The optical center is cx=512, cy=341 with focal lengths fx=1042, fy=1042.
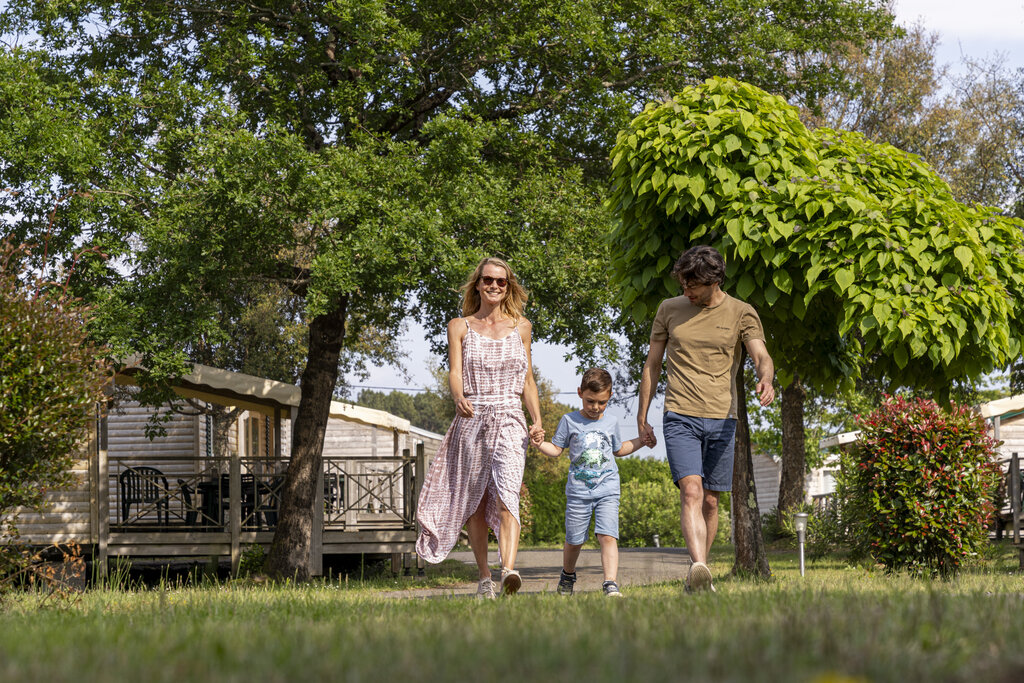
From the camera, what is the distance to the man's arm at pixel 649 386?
257 inches

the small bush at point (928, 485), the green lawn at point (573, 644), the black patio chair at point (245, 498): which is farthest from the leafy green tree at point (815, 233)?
the black patio chair at point (245, 498)

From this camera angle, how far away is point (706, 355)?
20.7 ft

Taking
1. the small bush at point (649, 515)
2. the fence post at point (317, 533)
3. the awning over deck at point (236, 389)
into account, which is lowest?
the small bush at point (649, 515)

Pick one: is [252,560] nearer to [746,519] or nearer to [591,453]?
[746,519]

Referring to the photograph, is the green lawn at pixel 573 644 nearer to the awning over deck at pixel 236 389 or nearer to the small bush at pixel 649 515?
the awning over deck at pixel 236 389


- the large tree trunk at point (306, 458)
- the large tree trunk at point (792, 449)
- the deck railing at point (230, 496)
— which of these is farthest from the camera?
the large tree trunk at point (792, 449)

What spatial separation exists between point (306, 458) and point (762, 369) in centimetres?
962

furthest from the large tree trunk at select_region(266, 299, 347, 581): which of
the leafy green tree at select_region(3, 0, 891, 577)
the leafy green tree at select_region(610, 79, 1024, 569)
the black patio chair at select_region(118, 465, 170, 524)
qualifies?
the leafy green tree at select_region(610, 79, 1024, 569)

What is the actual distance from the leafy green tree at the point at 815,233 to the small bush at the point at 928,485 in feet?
4.24

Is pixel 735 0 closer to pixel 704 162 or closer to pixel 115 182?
pixel 704 162

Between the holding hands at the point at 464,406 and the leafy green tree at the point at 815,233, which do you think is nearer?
the holding hands at the point at 464,406

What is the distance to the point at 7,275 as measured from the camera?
686 centimetres

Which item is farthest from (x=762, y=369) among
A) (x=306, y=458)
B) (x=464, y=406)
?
(x=306, y=458)

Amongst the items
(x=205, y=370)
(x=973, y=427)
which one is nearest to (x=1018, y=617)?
(x=973, y=427)
